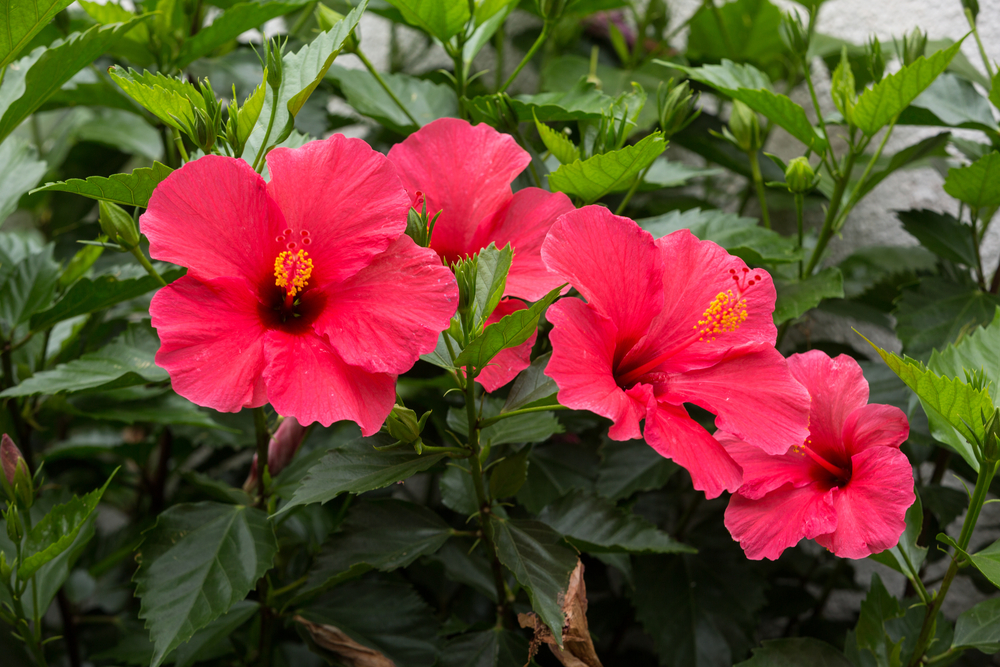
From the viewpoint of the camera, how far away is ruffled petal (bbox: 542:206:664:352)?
69cm

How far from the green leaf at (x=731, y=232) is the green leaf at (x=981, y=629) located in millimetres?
458

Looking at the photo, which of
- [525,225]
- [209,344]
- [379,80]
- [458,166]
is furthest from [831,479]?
[379,80]

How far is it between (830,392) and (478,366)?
15.5 inches

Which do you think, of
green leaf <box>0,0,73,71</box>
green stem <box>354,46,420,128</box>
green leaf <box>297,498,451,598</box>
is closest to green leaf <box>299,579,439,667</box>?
green leaf <box>297,498,451,598</box>

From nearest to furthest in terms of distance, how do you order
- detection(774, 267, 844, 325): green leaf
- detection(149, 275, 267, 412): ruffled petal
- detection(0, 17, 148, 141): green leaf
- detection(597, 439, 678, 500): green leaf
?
1. detection(149, 275, 267, 412): ruffled petal
2. detection(0, 17, 148, 141): green leaf
3. detection(774, 267, 844, 325): green leaf
4. detection(597, 439, 678, 500): green leaf

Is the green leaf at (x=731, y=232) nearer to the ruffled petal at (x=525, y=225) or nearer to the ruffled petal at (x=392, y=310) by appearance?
the ruffled petal at (x=525, y=225)

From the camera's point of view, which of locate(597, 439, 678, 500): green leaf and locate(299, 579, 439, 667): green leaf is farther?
locate(597, 439, 678, 500): green leaf

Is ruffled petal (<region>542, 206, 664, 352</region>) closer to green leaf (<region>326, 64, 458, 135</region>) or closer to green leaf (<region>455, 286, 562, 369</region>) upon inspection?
green leaf (<region>455, 286, 562, 369</region>)

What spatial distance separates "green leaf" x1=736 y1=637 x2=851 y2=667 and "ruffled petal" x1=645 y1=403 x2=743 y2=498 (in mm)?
298

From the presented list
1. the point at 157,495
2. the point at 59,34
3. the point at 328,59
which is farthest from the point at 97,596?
the point at 328,59

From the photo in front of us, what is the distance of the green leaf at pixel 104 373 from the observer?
34.9 inches

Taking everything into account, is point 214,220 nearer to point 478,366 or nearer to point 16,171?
point 478,366

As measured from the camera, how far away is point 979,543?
4.63 feet

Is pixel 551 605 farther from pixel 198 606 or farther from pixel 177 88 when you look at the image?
pixel 177 88
